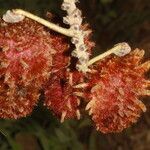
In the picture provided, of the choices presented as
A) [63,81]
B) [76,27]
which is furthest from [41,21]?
[63,81]

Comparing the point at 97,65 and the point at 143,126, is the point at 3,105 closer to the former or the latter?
the point at 97,65

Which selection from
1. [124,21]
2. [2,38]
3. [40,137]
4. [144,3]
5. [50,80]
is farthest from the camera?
[144,3]

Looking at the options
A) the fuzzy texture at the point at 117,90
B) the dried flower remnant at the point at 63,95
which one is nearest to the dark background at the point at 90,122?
the dried flower remnant at the point at 63,95

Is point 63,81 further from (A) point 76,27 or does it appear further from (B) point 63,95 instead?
(A) point 76,27

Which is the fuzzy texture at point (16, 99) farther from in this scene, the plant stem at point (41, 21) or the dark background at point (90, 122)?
the dark background at point (90, 122)

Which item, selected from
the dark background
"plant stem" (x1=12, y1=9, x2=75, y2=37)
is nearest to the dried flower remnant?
"plant stem" (x1=12, y1=9, x2=75, y2=37)

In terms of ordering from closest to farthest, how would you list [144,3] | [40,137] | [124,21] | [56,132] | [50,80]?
[50,80]
[40,137]
[56,132]
[124,21]
[144,3]

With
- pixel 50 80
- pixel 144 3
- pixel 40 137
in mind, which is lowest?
pixel 50 80

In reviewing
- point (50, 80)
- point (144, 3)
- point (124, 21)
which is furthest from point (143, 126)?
point (50, 80)
